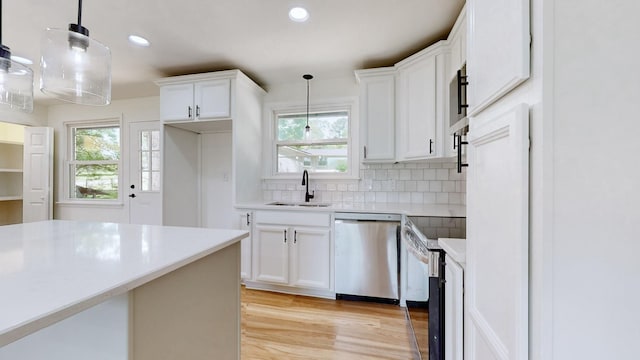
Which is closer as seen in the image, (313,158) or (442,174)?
(442,174)

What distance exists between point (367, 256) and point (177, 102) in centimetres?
267

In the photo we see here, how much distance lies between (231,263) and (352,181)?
2145mm

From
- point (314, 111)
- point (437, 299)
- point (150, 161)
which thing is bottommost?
point (437, 299)

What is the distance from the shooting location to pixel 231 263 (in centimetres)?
133

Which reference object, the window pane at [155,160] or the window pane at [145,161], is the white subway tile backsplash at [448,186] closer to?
the window pane at [155,160]

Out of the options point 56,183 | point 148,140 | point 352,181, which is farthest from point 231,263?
point 56,183

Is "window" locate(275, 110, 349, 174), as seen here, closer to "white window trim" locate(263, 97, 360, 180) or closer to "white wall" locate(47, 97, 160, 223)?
"white window trim" locate(263, 97, 360, 180)

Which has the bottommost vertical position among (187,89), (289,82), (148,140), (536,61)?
(536,61)

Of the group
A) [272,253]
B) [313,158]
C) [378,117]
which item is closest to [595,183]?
[378,117]

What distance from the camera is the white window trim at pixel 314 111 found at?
10.6ft

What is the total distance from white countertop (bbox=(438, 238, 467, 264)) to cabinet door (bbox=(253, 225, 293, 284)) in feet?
5.88

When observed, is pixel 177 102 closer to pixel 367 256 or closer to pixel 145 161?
pixel 145 161

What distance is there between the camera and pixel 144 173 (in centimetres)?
393

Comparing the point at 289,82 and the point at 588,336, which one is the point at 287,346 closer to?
the point at 588,336
